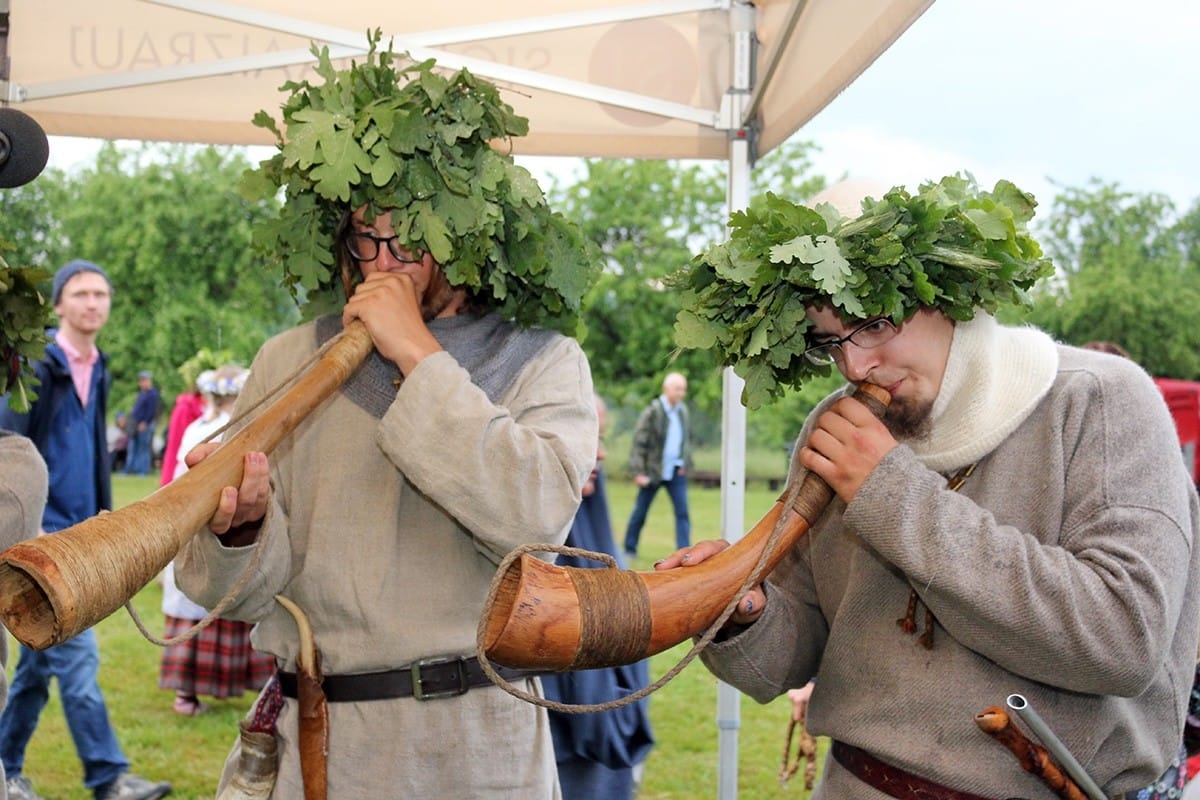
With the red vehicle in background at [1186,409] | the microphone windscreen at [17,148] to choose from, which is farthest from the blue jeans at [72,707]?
the red vehicle in background at [1186,409]

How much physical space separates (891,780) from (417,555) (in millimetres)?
1043

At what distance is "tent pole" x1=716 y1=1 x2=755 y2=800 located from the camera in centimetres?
418

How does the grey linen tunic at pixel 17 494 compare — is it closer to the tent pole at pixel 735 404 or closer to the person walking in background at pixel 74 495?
the tent pole at pixel 735 404

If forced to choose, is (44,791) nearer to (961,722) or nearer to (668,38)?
(668,38)

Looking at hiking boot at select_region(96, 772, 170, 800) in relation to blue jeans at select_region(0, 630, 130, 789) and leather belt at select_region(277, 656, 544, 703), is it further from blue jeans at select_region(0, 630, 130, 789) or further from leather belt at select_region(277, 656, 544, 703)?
leather belt at select_region(277, 656, 544, 703)

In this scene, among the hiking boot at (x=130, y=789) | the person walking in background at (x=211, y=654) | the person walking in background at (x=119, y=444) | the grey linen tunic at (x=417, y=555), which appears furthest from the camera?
the person walking in background at (x=119, y=444)

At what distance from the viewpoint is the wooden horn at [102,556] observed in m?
1.82

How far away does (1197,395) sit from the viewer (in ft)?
28.8

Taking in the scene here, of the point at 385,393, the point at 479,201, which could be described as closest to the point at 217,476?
the point at 385,393

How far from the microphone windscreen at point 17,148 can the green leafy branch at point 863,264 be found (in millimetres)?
1237

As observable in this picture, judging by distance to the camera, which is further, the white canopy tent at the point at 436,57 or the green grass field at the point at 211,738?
the green grass field at the point at 211,738

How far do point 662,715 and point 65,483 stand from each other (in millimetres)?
3940

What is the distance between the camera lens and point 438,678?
2.54 metres

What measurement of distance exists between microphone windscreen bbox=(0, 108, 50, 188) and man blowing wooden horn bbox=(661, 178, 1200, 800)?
124 centimetres
